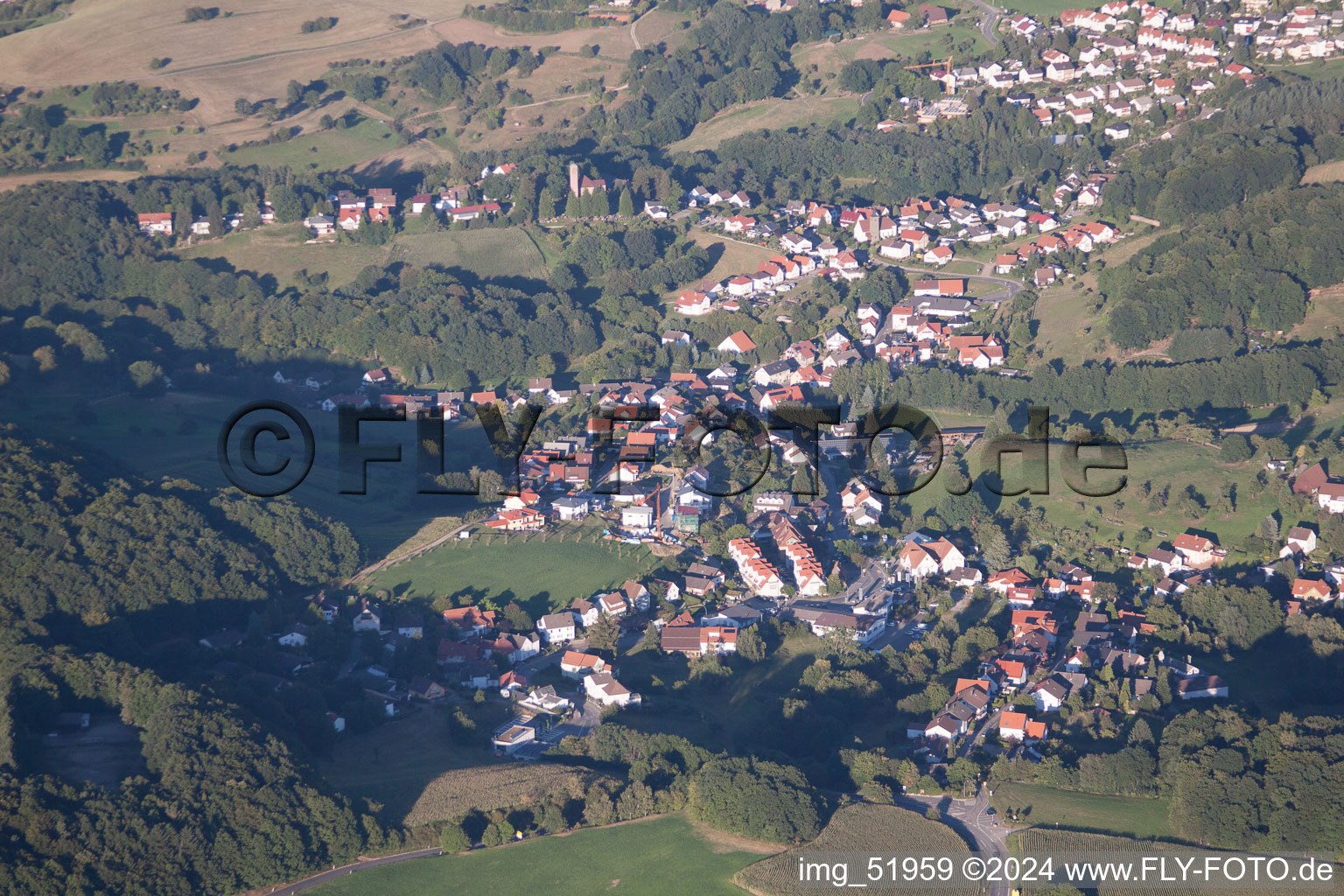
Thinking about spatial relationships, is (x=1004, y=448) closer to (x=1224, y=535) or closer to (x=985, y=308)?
(x=1224, y=535)

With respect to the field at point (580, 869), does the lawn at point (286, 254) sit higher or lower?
higher

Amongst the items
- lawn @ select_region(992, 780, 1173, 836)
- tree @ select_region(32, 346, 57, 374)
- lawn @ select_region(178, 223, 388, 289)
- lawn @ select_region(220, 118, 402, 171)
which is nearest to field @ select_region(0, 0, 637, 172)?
lawn @ select_region(220, 118, 402, 171)

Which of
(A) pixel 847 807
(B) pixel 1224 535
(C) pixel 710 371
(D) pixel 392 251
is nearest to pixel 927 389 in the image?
(C) pixel 710 371

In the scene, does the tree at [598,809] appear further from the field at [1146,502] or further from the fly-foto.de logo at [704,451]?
the field at [1146,502]

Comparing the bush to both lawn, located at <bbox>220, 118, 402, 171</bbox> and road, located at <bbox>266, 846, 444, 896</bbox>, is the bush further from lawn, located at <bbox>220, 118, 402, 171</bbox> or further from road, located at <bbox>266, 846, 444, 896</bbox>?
road, located at <bbox>266, 846, 444, 896</bbox>

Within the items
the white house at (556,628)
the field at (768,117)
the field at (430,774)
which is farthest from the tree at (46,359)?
the field at (768,117)

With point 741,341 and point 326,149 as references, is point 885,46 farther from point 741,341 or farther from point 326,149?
point 326,149
